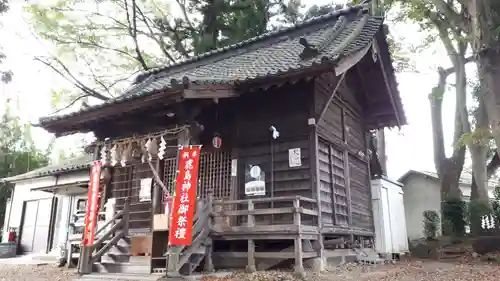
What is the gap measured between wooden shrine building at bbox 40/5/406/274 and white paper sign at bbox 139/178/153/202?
0.05 m

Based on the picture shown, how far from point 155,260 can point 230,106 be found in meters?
4.25

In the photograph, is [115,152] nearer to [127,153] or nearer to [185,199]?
[127,153]

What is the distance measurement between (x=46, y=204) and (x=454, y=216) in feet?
65.5

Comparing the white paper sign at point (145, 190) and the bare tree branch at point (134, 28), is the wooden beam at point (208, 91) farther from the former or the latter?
the bare tree branch at point (134, 28)

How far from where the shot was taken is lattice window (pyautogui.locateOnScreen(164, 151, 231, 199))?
32.4ft

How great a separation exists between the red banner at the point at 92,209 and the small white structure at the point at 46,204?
8292mm

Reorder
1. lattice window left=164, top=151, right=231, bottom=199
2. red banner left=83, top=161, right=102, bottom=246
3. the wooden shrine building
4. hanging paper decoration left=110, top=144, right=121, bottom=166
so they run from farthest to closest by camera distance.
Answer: lattice window left=164, top=151, right=231, bottom=199
hanging paper decoration left=110, top=144, right=121, bottom=166
red banner left=83, top=161, right=102, bottom=246
the wooden shrine building

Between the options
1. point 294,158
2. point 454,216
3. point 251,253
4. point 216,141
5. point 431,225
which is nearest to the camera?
point 251,253

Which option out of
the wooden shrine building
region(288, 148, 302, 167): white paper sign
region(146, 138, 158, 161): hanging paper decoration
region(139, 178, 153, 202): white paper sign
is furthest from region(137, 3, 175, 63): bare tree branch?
region(288, 148, 302, 167): white paper sign

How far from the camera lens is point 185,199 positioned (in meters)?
7.58

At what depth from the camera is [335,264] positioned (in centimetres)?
930

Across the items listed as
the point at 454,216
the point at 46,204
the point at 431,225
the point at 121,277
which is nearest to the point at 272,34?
the point at 121,277

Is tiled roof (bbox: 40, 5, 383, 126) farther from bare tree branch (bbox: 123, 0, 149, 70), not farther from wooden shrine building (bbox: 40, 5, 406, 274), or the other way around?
bare tree branch (bbox: 123, 0, 149, 70)

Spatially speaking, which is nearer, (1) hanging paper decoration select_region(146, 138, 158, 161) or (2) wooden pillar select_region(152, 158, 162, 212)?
(1) hanging paper decoration select_region(146, 138, 158, 161)
